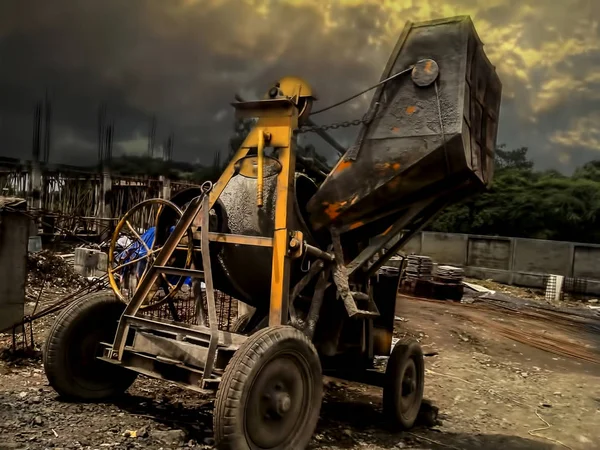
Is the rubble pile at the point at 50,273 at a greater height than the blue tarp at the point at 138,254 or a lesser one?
lesser

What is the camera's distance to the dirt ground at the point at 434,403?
4219 mm

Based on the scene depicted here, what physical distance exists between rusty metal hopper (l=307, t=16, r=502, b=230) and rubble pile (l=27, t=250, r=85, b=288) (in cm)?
744

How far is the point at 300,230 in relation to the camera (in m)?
4.89

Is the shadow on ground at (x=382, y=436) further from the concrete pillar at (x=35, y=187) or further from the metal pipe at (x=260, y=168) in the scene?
the concrete pillar at (x=35, y=187)

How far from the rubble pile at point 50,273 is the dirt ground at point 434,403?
257 centimetres

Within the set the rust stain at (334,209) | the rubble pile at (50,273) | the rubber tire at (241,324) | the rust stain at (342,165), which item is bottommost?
the rubble pile at (50,273)

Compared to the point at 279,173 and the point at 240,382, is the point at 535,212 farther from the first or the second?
the point at 240,382

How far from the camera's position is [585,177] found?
29766mm

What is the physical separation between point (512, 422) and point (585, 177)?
27.1 metres

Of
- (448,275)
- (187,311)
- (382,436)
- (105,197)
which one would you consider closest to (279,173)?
(382,436)

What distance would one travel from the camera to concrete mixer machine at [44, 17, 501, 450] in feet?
14.1

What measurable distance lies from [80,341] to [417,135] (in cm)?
321

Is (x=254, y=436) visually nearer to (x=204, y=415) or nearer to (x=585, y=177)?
(x=204, y=415)

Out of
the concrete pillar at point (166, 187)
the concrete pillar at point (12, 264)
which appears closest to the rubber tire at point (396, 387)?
the concrete pillar at point (12, 264)
